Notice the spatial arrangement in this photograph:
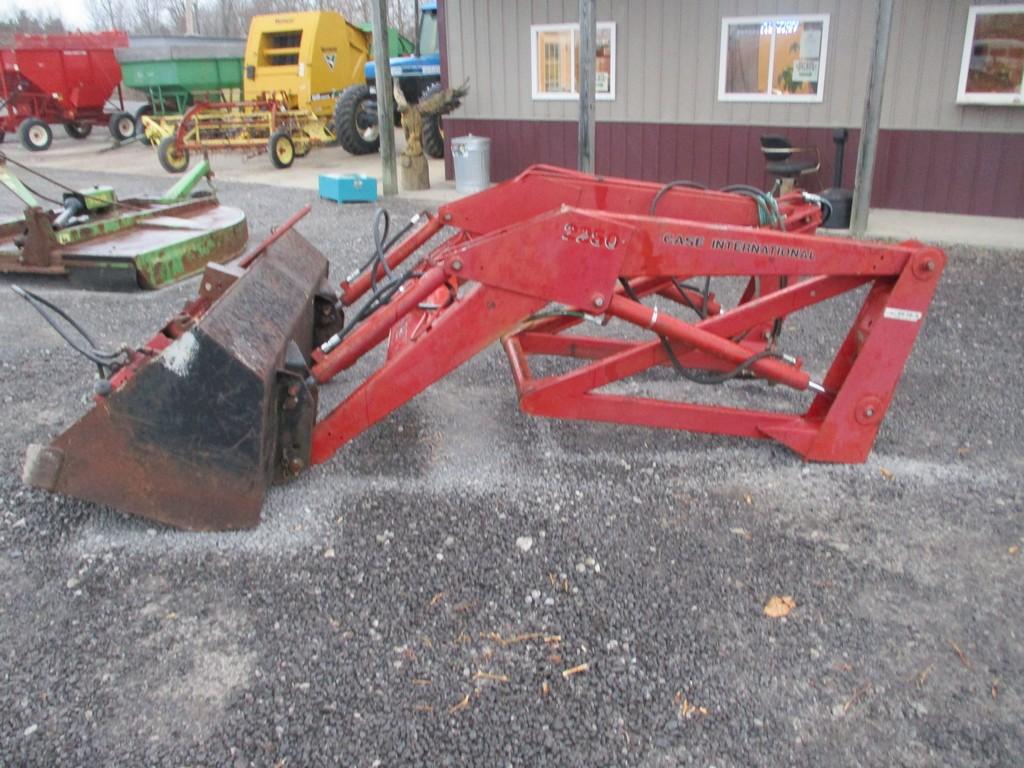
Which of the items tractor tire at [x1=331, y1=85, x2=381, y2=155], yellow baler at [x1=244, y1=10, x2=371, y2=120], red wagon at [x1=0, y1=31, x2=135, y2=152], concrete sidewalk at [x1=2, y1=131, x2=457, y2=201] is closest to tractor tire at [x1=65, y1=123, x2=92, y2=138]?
red wagon at [x1=0, y1=31, x2=135, y2=152]

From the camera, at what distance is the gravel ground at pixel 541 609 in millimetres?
2244

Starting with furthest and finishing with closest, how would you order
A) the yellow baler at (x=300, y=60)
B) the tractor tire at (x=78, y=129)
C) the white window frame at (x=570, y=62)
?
1. the tractor tire at (x=78, y=129)
2. the yellow baler at (x=300, y=60)
3. the white window frame at (x=570, y=62)

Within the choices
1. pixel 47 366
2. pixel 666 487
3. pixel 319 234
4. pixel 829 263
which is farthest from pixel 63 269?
pixel 829 263

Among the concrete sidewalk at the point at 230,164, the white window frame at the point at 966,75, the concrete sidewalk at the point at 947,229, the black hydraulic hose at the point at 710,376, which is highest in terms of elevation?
the white window frame at the point at 966,75

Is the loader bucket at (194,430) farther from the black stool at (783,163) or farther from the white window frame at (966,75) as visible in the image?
the white window frame at (966,75)

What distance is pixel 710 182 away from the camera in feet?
33.0

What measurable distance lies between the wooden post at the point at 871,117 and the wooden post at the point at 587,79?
2.38 m

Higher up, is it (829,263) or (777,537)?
(829,263)

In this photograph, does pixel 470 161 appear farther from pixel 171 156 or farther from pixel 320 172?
pixel 171 156

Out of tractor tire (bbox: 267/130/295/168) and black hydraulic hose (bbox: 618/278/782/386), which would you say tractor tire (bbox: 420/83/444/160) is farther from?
black hydraulic hose (bbox: 618/278/782/386)

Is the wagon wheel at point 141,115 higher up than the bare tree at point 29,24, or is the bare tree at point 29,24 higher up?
the bare tree at point 29,24

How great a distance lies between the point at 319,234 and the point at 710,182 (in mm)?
4471

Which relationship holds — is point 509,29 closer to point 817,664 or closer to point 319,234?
point 319,234

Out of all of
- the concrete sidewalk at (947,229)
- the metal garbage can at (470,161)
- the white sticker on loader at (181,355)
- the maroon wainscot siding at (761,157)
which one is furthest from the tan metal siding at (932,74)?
the white sticker on loader at (181,355)
